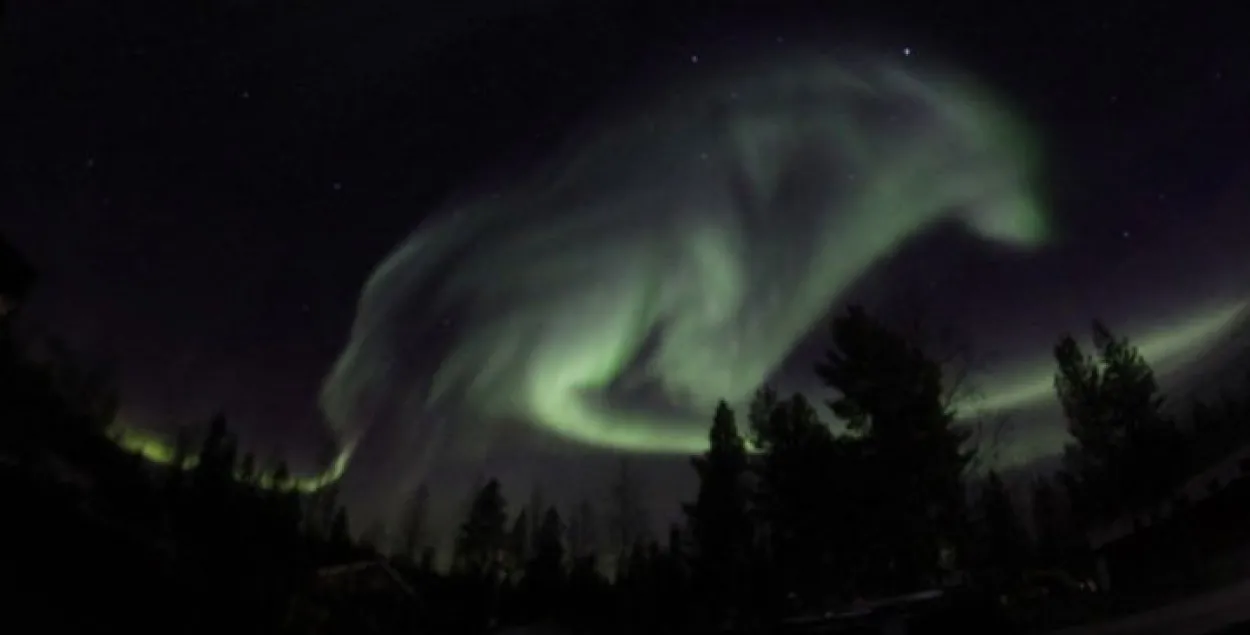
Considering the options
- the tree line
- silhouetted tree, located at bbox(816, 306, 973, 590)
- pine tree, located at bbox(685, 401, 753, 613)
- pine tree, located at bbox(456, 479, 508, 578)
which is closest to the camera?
the tree line

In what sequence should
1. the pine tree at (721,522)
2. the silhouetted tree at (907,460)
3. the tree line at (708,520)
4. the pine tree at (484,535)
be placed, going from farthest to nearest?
the pine tree at (484,535)
the pine tree at (721,522)
the silhouetted tree at (907,460)
the tree line at (708,520)

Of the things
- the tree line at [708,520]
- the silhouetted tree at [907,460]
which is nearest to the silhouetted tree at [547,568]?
the tree line at [708,520]

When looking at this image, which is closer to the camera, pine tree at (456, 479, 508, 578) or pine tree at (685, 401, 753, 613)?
pine tree at (685, 401, 753, 613)

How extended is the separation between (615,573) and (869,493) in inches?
1006

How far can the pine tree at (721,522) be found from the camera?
176ft

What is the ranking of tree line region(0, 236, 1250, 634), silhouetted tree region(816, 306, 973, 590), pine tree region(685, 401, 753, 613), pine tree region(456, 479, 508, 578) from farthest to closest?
pine tree region(456, 479, 508, 578) < pine tree region(685, 401, 753, 613) < silhouetted tree region(816, 306, 973, 590) < tree line region(0, 236, 1250, 634)

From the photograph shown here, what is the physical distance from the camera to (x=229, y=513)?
32656mm

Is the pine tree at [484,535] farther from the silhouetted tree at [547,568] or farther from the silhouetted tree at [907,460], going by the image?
the silhouetted tree at [907,460]

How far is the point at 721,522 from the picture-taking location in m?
56.1

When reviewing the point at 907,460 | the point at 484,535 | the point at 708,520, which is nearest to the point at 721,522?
the point at 708,520

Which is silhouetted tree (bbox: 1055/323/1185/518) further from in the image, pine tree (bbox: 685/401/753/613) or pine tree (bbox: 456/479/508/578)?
pine tree (bbox: 456/479/508/578)

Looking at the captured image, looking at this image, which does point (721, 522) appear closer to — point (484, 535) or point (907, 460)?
point (907, 460)

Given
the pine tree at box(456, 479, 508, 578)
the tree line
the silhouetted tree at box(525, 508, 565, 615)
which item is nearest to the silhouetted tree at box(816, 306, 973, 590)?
the tree line

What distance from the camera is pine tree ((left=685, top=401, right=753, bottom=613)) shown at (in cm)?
5353
